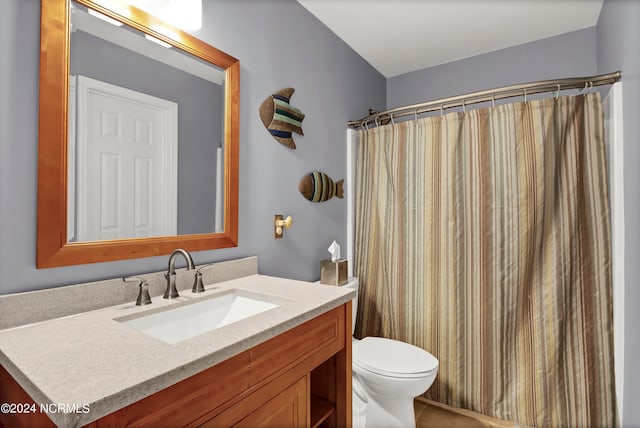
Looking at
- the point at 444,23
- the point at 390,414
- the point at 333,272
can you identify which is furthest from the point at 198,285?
the point at 444,23

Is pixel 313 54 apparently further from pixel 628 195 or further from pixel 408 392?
pixel 408 392

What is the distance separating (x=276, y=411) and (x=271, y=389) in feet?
0.28

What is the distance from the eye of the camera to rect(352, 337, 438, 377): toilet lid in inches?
60.8

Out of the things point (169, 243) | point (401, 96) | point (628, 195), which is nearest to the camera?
point (169, 243)

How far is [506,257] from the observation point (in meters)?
1.85

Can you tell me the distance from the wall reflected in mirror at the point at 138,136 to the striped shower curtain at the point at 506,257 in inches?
50.8

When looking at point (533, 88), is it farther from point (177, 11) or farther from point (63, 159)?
point (63, 159)

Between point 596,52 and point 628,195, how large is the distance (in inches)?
51.0

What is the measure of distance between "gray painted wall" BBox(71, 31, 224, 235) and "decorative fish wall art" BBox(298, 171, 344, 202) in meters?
0.64

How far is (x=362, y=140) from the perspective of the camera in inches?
94.7

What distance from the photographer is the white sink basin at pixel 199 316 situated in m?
1.04

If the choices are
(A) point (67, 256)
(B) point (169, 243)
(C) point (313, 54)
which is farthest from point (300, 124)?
(A) point (67, 256)

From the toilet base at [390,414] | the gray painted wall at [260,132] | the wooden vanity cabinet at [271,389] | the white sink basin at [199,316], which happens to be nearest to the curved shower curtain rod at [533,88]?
the gray painted wall at [260,132]

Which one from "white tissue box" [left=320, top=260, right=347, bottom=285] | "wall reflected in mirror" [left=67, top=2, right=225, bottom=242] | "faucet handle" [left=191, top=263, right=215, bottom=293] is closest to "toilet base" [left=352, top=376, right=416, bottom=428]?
"white tissue box" [left=320, top=260, right=347, bottom=285]
